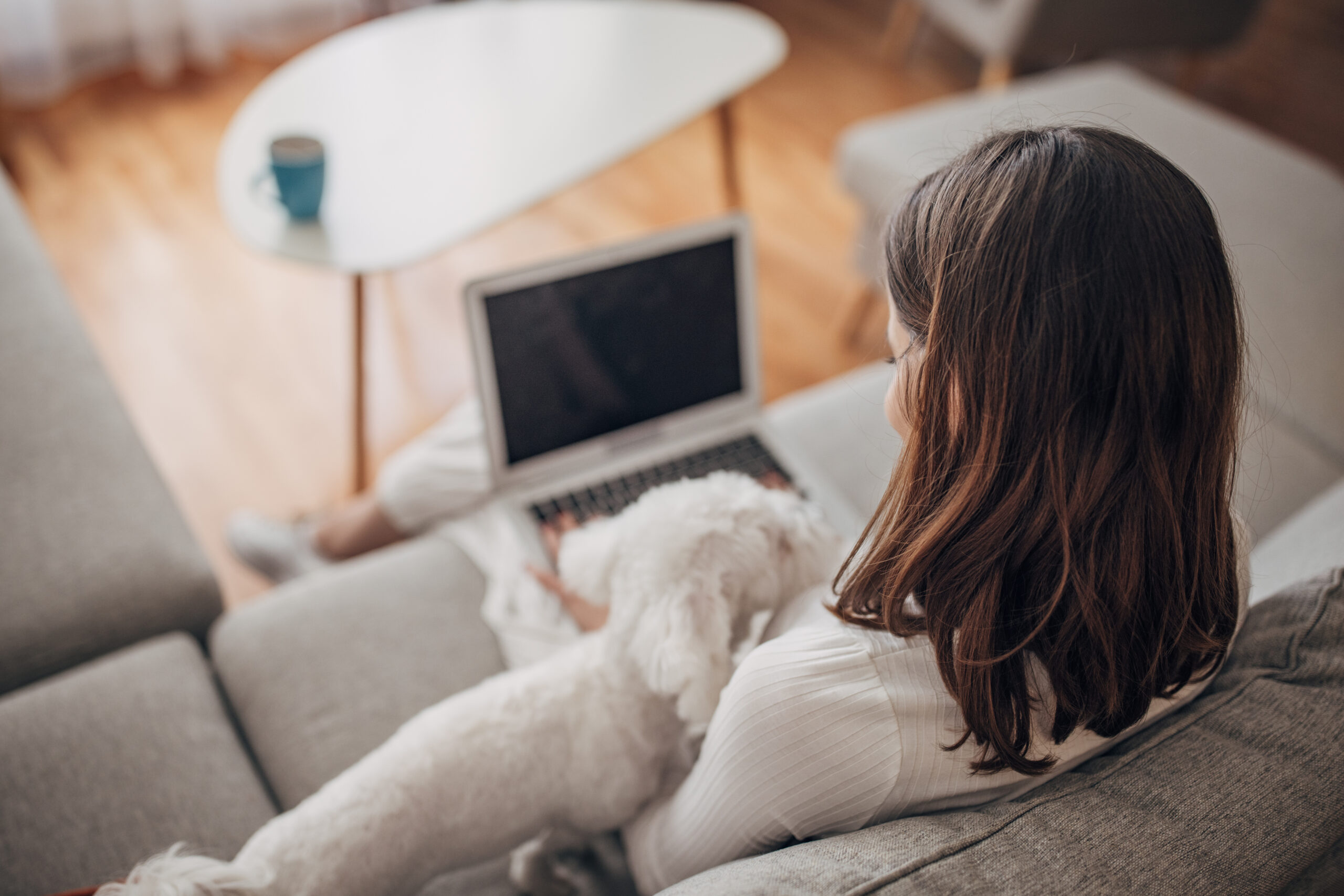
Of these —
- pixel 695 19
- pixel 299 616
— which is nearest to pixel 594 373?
pixel 299 616

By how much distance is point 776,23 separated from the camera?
3426 millimetres

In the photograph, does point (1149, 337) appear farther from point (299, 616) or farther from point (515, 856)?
point (299, 616)

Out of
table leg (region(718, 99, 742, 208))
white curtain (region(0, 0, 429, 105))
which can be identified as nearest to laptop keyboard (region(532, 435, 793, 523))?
table leg (region(718, 99, 742, 208))

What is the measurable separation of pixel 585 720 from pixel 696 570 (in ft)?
0.68

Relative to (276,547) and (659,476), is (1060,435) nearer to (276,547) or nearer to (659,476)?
(659,476)

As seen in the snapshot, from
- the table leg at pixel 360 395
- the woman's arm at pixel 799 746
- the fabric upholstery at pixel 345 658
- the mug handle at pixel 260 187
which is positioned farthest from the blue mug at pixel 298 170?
the woman's arm at pixel 799 746

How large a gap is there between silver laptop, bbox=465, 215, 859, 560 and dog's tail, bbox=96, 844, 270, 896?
1.66ft

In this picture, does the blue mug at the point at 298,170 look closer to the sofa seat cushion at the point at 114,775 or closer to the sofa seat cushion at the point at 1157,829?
the sofa seat cushion at the point at 114,775

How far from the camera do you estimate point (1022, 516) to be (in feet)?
1.90

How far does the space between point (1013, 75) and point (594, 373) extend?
277 cm

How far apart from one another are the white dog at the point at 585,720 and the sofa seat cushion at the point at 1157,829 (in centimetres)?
20

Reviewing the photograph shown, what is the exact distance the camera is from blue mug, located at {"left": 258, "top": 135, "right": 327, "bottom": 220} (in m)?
1.38

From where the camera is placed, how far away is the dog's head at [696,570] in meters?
0.77

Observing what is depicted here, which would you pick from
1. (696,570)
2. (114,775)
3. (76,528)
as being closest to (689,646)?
(696,570)
